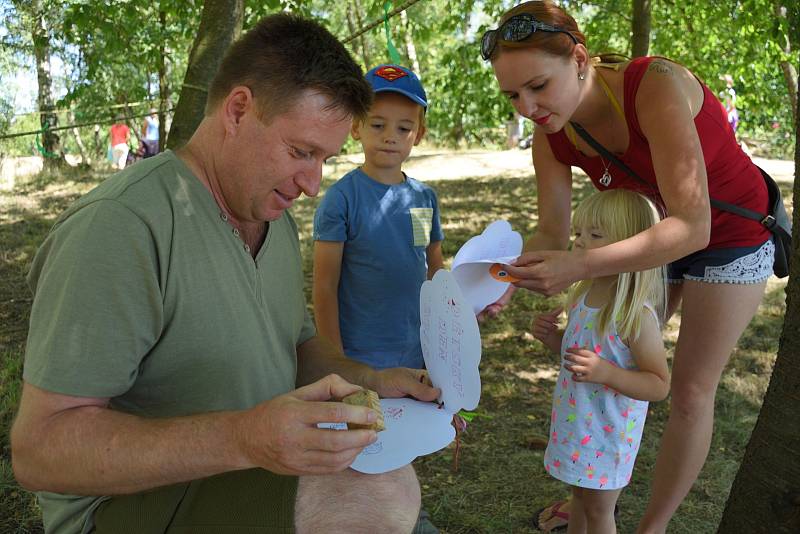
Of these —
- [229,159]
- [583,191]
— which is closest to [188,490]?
[229,159]

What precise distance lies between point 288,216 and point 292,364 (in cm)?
41

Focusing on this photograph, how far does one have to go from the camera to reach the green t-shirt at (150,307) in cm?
133

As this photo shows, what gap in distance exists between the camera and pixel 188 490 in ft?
4.89

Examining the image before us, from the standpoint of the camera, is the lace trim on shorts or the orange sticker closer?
the orange sticker

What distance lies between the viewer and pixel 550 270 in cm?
199

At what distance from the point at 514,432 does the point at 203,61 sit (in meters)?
2.30

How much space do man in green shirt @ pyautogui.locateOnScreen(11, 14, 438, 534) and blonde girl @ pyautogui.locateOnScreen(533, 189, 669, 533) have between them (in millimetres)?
627

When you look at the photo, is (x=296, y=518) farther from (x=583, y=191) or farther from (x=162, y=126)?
(x=162, y=126)

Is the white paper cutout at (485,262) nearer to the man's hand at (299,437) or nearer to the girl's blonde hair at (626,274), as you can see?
the girl's blonde hair at (626,274)

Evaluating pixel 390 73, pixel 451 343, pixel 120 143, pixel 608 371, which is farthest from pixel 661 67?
pixel 120 143

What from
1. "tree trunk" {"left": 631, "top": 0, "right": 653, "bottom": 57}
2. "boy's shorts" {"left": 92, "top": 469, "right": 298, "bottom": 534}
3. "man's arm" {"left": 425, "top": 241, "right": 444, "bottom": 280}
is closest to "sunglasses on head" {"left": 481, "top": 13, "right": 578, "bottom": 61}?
"man's arm" {"left": 425, "top": 241, "right": 444, "bottom": 280}

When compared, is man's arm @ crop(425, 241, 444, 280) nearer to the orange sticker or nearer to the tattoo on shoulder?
the orange sticker

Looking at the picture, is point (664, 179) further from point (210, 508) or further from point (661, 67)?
point (210, 508)

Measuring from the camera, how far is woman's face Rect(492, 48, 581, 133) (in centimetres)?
206
